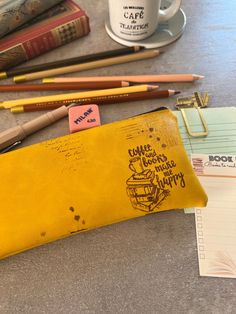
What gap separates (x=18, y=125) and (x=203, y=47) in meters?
0.32

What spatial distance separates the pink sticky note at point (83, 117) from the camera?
46 centimetres

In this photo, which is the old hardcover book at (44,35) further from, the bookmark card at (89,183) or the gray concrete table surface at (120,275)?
the gray concrete table surface at (120,275)

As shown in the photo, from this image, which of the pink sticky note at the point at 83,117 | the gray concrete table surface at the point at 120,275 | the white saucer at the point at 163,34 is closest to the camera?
the gray concrete table surface at the point at 120,275

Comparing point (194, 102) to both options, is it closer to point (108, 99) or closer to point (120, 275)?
point (108, 99)

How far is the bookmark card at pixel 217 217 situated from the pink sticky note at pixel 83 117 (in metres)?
0.14

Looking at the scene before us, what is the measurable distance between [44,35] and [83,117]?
0.53ft

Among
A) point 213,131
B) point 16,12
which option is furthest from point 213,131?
point 16,12

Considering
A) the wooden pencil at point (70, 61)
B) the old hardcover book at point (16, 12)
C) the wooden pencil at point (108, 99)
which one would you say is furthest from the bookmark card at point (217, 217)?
the old hardcover book at point (16, 12)

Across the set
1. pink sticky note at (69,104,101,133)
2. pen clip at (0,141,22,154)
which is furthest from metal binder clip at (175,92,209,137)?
pen clip at (0,141,22,154)

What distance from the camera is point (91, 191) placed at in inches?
15.0

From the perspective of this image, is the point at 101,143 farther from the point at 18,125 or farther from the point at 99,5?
the point at 99,5

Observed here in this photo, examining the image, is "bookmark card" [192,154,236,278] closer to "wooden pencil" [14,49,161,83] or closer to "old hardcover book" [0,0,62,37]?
"wooden pencil" [14,49,161,83]

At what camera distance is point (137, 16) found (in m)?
0.51

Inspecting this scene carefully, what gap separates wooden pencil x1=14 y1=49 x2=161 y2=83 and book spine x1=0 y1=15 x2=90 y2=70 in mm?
32
